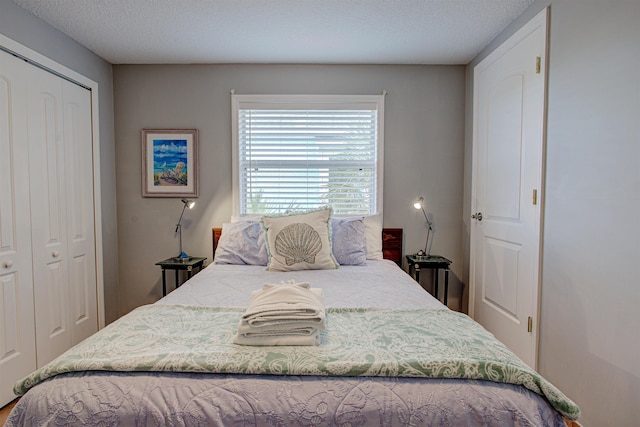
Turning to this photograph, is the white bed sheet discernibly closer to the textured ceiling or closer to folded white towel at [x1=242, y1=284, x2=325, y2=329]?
folded white towel at [x1=242, y1=284, x2=325, y2=329]

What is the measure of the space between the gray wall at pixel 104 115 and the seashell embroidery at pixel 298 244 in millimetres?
1676

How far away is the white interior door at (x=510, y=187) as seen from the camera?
226cm

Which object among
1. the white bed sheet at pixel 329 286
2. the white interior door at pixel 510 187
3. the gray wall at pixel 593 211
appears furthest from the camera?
the white interior door at pixel 510 187

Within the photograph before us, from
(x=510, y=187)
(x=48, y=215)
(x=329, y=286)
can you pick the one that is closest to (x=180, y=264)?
(x=48, y=215)

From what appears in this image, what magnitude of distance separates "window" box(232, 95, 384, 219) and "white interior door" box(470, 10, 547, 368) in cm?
87

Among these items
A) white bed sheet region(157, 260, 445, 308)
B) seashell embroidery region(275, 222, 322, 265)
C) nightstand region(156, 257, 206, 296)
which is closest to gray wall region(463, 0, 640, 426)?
white bed sheet region(157, 260, 445, 308)

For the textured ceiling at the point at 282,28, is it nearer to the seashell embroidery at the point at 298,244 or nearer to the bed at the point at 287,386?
the seashell embroidery at the point at 298,244

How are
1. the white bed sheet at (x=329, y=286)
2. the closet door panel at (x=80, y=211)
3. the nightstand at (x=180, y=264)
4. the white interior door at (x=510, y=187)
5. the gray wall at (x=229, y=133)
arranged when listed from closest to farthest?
the white bed sheet at (x=329, y=286) → the white interior door at (x=510, y=187) → the closet door panel at (x=80, y=211) → the nightstand at (x=180, y=264) → the gray wall at (x=229, y=133)

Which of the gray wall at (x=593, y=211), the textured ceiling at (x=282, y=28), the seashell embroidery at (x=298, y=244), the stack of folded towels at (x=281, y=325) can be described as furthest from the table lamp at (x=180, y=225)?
the gray wall at (x=593, y=211)

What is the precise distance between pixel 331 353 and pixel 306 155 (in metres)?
2.35

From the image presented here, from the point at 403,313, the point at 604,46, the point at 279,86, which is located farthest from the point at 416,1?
the point at 403,313

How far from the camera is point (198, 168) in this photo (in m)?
3.37

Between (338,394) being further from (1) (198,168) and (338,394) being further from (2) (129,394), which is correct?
(1) (198,168)

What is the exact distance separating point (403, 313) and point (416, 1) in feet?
6.00
